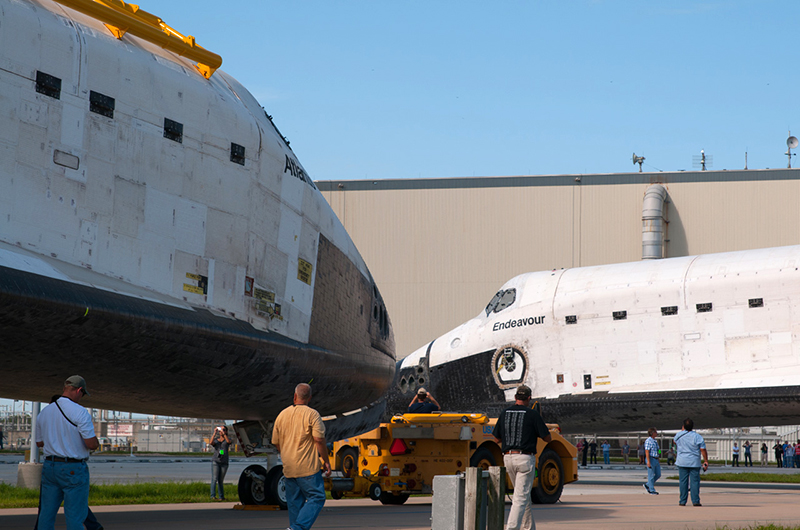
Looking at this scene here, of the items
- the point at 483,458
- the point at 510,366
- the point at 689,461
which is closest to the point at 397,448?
the point at 483,458

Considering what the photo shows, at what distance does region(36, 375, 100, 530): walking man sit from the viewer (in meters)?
6.18

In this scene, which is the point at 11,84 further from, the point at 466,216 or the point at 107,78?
the point at 466,216

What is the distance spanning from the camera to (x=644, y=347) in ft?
56.5

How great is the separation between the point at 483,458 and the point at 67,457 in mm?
7204

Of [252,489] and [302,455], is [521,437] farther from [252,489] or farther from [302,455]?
[252,489]

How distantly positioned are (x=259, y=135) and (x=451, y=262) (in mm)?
28266

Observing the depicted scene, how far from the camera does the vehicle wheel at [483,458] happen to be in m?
12.2

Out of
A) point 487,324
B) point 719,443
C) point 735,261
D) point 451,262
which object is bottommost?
point 719,443

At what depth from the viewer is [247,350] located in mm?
8484

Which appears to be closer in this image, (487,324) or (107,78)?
(107,78)

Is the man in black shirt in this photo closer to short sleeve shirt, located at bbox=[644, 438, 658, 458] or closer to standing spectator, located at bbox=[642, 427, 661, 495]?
standing spectator, located at bbox=[642, 427, 661, 495]

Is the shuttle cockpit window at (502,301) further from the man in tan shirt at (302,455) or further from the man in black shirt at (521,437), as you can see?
the man in tan shirt at (302,455)

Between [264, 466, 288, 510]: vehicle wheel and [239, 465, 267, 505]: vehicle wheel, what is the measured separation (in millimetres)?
253

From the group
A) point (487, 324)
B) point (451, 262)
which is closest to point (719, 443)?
point (451, 262)
